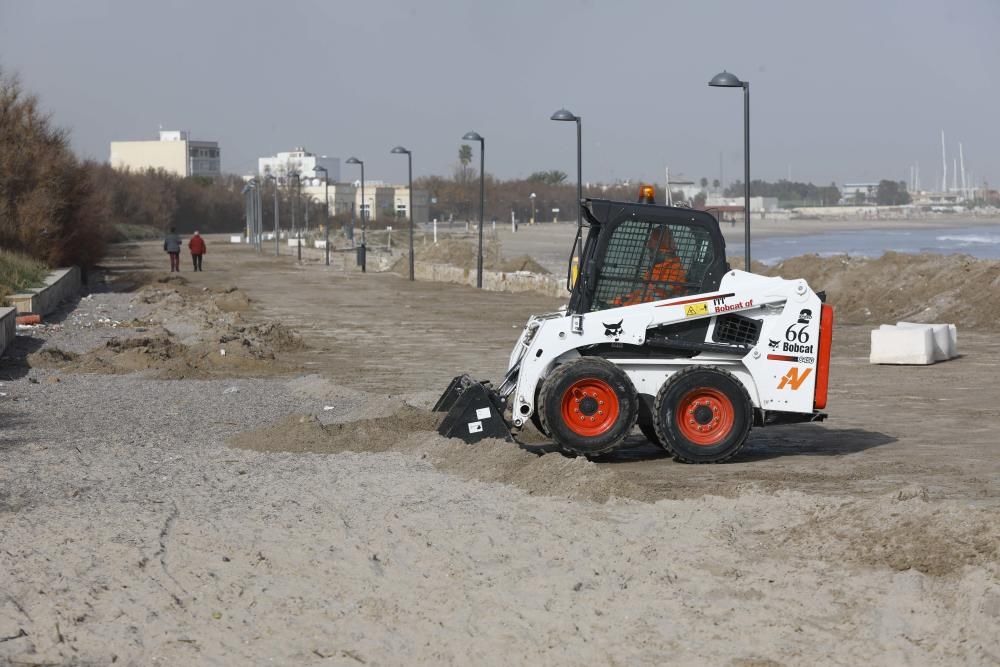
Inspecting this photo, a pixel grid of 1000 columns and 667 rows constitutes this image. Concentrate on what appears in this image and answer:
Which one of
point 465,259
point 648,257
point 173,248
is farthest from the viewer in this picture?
point 465,259

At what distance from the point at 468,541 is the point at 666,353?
3679mm

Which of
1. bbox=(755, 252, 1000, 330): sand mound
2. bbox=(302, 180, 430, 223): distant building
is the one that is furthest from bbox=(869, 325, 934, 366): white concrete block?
bbox=(302, 180, 430, 223): distant building

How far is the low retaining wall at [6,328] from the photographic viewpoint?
65.1ft

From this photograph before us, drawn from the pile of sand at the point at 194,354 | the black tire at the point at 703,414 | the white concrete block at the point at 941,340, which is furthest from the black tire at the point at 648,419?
the white concrete block at the point at 941,340

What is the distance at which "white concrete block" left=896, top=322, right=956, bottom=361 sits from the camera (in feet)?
65.4

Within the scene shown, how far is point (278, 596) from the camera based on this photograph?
7.52 meters

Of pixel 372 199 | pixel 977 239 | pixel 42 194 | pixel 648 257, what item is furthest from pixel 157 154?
pixel 648 257

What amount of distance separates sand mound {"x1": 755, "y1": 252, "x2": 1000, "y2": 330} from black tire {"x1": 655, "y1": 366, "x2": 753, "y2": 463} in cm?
1616

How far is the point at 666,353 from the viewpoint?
11.7 metres

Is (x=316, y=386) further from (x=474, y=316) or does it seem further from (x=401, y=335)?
(x=474, y=316)

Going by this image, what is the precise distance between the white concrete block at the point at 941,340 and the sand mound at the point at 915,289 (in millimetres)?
5960

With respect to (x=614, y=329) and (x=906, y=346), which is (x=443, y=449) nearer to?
(x=614, y=329)

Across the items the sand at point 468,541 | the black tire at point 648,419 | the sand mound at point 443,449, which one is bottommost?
the sand at point 468,541

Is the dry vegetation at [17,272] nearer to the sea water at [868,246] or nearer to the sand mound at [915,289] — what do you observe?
the sand mound at [915,289]
